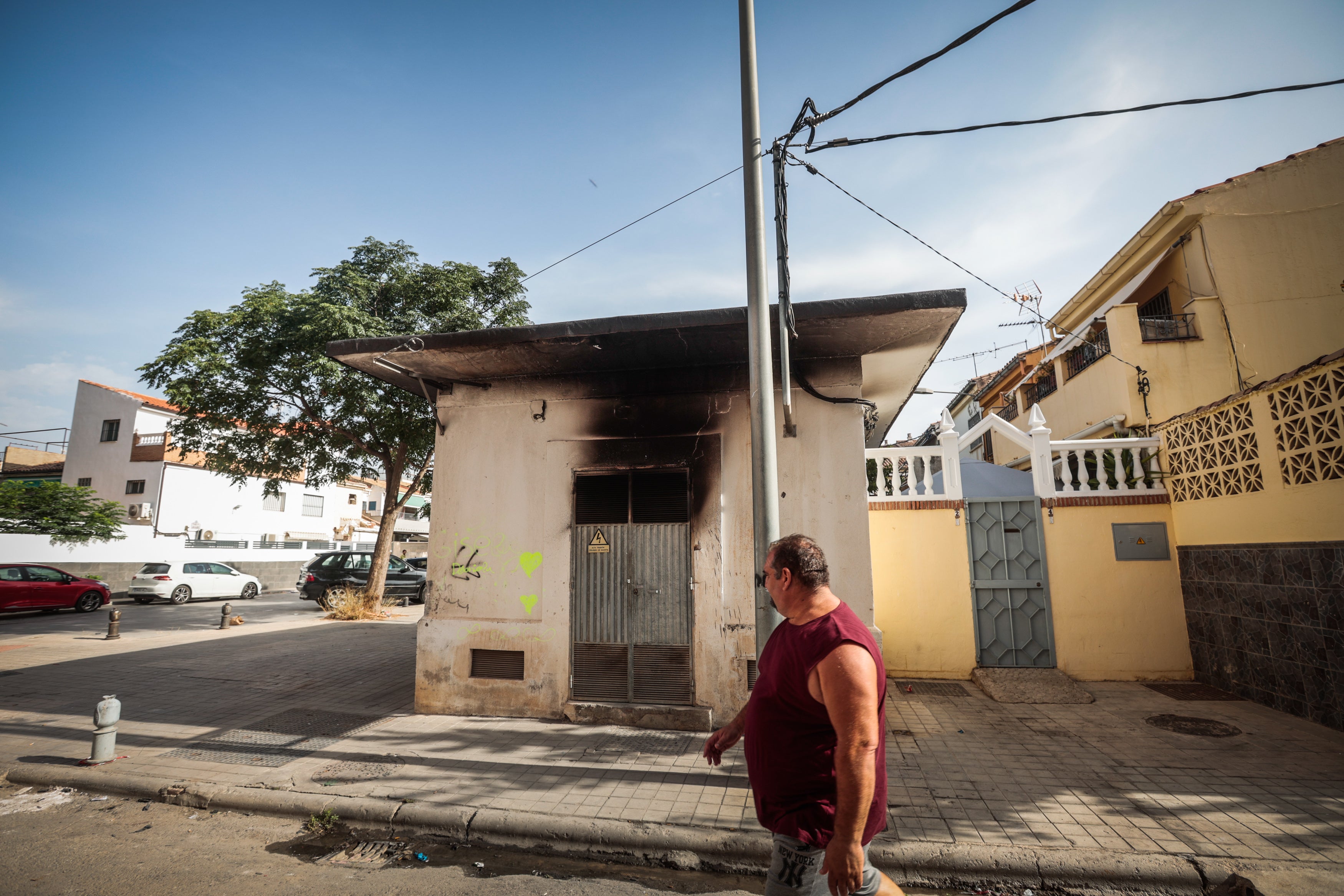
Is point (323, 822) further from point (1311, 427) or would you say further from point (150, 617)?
point (150, 617)

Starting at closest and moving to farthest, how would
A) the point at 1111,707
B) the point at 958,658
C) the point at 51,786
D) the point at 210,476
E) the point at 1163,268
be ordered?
1. the point at 51,786
2. the point at 1111,707
3. the point at 958,658
4. the point at 1163,268
5. the point at 210,476

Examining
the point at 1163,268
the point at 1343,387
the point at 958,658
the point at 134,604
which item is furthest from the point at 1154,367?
the point at 134,604

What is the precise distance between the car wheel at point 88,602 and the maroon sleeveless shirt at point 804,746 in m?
23.1

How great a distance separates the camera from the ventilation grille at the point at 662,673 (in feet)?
20.7

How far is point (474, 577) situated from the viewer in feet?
22.7

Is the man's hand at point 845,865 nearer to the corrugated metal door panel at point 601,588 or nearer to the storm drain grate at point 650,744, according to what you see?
the storm drain grate at point 650,744

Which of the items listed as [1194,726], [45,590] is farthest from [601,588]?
[45,590]

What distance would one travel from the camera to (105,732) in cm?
530

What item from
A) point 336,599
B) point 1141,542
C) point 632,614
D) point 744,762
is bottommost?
point 744,762

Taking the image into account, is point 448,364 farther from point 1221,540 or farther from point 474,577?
point 1221,540

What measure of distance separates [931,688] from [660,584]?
4085 millimetres

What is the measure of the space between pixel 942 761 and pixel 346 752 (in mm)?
5511

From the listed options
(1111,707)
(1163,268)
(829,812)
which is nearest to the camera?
(829,812)

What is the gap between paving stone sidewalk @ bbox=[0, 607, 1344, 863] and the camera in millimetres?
4027
